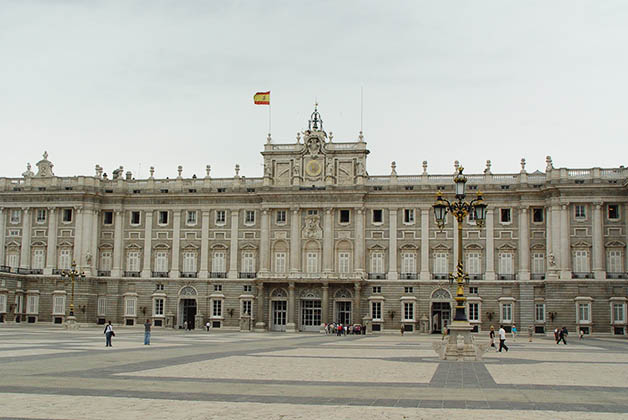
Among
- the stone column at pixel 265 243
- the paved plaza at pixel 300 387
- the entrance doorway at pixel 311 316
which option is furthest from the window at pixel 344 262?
the paved plaza at pixel 300 387

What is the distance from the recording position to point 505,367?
1179 inches

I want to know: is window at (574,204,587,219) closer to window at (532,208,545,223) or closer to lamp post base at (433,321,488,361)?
window at (532,208,545,223)

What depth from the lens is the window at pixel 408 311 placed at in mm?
77200

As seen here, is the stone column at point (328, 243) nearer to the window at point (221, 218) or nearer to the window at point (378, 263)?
the window at point (378, 263)

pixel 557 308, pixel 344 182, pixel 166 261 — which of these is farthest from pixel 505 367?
pixel 166 261

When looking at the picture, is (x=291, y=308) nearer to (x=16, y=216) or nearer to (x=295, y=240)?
(x=295, y=240)

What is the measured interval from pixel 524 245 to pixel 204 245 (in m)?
33.7

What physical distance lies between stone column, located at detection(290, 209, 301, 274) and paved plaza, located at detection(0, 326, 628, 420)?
45.2 m

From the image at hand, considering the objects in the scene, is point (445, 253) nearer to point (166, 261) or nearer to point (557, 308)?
point (557, 308)

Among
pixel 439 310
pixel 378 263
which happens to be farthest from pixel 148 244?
pixel 439 310

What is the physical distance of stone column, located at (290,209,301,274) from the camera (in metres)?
79.3

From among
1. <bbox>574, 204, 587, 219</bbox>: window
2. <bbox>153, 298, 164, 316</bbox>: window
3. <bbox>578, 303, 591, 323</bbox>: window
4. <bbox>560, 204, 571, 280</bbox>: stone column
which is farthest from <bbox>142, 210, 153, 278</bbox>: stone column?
<bbox>574, 204, 587, 219</bbox>: window

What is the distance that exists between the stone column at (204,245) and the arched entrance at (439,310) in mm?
24382

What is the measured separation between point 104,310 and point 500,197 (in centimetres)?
4400
